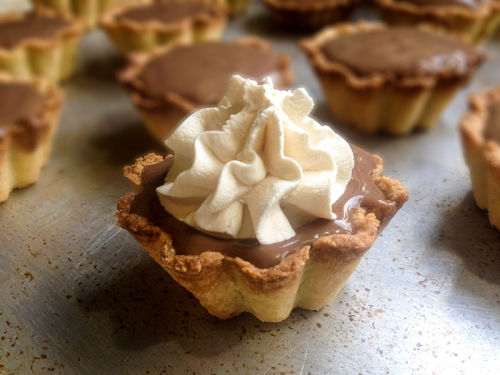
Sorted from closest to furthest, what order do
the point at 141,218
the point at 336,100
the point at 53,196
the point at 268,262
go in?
the point at 268,262 < the point at 141,218 < the point at 53,196 < the point at 336,100

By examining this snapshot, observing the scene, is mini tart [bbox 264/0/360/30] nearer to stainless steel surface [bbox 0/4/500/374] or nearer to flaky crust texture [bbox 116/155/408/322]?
stainless steel surface [bbox 0/4/500/374]

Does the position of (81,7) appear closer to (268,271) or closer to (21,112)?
(21,112)

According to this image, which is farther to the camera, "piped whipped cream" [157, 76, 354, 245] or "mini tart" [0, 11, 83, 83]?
"mini tart" [0, 11, 83, 83]

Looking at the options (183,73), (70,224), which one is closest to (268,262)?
(70,224)

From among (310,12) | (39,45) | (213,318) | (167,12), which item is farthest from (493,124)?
(39,45)

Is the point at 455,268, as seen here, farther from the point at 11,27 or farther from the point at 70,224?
the point at 11,27

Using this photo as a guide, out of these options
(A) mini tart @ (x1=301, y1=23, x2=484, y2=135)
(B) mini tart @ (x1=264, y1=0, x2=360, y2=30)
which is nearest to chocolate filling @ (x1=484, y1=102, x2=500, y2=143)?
(A) mini tart @ (x1=301, y1=23, x2=484, y2=135)

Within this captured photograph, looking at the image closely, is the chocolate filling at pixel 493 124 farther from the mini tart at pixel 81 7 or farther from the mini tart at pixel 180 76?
the mini tart at pixel 81 7
